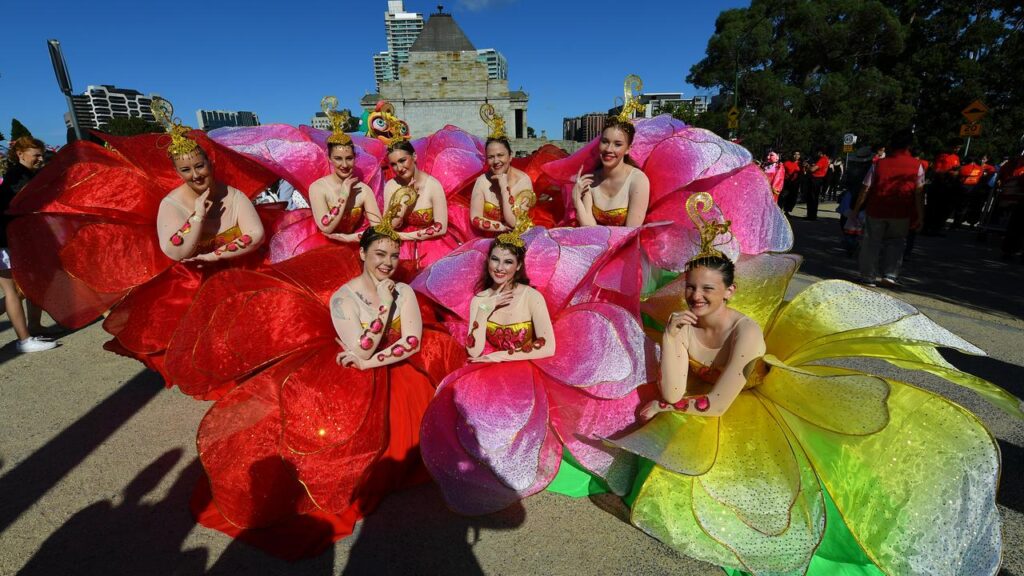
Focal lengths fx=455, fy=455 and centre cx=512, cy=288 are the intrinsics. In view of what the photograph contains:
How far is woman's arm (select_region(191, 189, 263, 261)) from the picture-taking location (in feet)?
9.77

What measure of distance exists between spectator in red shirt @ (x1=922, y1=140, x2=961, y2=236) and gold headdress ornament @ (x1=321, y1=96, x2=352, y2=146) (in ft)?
38.4

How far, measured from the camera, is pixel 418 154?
4.22m

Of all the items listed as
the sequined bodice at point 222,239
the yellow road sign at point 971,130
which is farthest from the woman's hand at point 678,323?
the yellow road sign at point 971,130

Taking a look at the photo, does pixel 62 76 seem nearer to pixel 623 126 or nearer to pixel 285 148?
pixel 285 148

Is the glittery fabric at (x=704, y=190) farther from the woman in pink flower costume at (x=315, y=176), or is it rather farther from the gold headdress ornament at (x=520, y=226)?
the woman in pink flower costume at (x=315, y=176)

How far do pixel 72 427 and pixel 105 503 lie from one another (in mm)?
1258

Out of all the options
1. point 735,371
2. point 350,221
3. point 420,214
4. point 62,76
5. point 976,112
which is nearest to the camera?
point 735,371

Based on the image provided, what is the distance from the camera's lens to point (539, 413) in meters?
2.22

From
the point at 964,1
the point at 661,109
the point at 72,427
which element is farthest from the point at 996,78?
the point at 72,427

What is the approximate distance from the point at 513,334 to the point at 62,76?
300 inches

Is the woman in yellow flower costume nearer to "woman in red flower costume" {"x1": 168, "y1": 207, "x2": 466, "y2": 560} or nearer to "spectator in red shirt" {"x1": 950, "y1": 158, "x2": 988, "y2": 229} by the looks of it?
"woman in red flower costume" {"x1": 168, "y1": 207, "x2": 466, "y2": 560}

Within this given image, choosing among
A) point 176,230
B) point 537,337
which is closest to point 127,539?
point 176,230

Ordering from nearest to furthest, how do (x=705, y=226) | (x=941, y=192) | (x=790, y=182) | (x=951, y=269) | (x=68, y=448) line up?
(x=705, y=226) → (x=68, y=448) → (x=951, y=269) → (x=941, y=192) → (x=790, y=182)

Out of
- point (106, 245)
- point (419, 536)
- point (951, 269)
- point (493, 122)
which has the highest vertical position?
point (493, 122)
